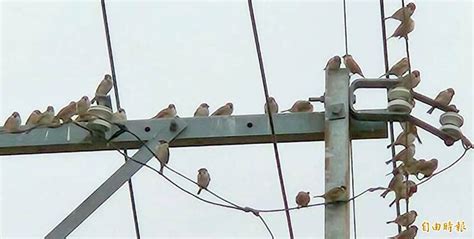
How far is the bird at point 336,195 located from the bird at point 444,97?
0.93 meters

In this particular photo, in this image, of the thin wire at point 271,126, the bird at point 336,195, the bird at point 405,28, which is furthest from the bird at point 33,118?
the bird at point 405,28

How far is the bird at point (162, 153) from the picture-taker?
506 cm

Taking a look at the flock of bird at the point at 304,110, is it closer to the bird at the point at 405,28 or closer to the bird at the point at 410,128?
the bird at the point at 410,128

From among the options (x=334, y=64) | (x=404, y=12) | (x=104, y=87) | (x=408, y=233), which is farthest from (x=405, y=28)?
(x=104, y=87)

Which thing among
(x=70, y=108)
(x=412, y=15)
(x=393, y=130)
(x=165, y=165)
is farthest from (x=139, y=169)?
(x=412, y=15)

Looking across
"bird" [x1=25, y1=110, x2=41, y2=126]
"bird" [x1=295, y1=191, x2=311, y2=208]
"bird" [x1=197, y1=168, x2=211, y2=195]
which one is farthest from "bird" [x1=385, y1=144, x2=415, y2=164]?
"bird" [x1=25, y1=110, x2=41, y2=126]

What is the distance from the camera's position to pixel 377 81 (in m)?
5.34

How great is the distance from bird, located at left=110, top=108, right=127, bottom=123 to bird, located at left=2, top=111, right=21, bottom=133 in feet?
1.44

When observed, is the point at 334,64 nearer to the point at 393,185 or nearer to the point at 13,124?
the point at 393,185

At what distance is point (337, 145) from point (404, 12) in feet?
4.61

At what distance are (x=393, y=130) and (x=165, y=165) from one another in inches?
44.1

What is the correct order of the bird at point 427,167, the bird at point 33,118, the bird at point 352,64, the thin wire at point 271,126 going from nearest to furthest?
the thin wire at point 271,126 < the bird at point 427,167 < the bird at point 33,118 < the bird at point 352,64

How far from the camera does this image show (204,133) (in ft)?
17.2

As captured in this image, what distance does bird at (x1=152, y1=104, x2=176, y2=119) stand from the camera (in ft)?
17.8
